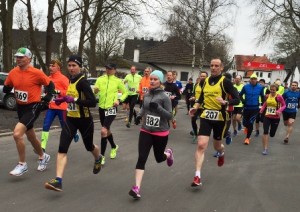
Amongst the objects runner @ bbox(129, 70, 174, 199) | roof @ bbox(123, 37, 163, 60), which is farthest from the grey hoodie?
roof @ bbox(123, 37, 163, 60)

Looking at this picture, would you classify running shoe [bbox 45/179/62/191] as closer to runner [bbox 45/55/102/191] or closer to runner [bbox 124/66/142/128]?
runner [bbox 45/55/102/191]

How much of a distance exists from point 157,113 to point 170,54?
147 feet

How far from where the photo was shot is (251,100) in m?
11.2

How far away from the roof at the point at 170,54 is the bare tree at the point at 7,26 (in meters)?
28.8

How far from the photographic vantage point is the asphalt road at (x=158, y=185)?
5148mm

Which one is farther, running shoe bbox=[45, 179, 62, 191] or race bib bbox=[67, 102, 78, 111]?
race bib bbox=[67, 102, 78, 111]

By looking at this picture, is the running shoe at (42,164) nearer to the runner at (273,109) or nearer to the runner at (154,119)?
the runner at (154,119)

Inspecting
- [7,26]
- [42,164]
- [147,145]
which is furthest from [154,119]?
[7,26]

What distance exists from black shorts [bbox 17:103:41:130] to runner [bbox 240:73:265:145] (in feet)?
20.9

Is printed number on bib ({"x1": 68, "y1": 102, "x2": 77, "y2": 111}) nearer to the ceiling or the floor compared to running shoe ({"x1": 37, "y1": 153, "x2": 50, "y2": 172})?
nearer to the ceiling

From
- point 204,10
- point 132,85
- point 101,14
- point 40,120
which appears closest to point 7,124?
point 40,120

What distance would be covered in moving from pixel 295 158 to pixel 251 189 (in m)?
3.51

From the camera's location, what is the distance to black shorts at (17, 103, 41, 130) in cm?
615

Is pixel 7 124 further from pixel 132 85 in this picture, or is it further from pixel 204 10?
pixel 204 10
